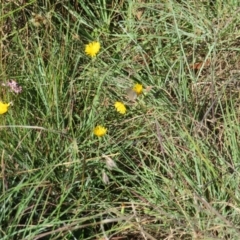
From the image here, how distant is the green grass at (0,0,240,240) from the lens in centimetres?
199

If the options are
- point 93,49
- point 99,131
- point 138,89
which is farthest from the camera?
point 93,49

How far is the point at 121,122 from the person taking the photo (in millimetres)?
2348

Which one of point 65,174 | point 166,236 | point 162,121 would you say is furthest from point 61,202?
point 162,121

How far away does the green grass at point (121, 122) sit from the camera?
1990 mm

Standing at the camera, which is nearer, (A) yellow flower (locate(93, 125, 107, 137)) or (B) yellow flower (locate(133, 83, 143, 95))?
(A) yellow flower (locate(93, 125, 107, 137))

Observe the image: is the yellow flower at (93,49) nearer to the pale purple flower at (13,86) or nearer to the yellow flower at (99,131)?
the pale purple flower at (13,86)

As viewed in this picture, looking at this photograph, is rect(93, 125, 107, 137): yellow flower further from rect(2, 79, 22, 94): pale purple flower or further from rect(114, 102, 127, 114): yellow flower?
rect(2, 79, 22, 94): pale purple flower

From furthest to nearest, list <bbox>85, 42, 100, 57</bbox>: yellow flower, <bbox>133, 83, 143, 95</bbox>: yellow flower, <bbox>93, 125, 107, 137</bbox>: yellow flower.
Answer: <bbox>85, 42, 100, 57</bbox>: yellow flower < <bbox>133, 83, 143, 95</bbox>: yellow flower < <bbox>93, 125, 107, 137</bbox>: yellow flower

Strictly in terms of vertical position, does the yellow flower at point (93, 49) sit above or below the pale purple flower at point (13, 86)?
below

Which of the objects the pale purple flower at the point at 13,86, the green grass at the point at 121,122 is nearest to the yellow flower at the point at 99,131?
the green grass at the point at 121,122

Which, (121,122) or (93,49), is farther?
(93,49)

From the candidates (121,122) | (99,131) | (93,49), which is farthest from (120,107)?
(93,49)

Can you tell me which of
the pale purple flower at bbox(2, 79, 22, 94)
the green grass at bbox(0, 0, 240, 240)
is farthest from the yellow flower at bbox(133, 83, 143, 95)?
the pale purple flower at bbox(2, 79, 22, 94)

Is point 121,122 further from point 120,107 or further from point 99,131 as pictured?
point 99,131
